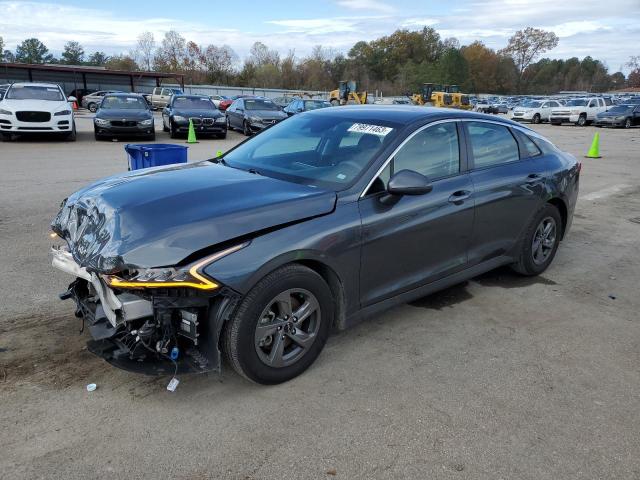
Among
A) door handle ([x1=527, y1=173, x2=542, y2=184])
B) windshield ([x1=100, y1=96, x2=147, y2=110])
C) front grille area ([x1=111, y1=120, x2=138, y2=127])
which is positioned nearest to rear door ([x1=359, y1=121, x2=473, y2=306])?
door handle ([x1=527, y1=173, x2=542, y2=184])

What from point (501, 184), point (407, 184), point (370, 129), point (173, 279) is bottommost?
point (173, 279)

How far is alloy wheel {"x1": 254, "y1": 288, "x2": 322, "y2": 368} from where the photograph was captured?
123 inches

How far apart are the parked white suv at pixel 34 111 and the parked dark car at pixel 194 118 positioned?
10.8 ft

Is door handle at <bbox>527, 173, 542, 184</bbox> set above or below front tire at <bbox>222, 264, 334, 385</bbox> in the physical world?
above

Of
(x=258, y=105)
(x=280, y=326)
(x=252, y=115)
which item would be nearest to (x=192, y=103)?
(x=252, y=115)

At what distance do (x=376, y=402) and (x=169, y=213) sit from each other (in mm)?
1649

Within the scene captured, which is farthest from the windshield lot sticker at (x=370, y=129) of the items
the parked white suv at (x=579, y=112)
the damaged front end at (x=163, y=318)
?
the parked white suv at (x=579, y=112)

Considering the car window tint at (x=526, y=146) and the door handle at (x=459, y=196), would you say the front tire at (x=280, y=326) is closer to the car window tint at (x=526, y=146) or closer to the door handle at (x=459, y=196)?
the door handle at (x=459, y=196)

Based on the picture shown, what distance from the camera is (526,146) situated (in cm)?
509

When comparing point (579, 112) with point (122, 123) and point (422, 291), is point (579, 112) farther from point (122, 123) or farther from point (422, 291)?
point (422, 291)

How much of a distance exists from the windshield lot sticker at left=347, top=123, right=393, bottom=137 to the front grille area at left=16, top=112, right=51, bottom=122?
1436cm

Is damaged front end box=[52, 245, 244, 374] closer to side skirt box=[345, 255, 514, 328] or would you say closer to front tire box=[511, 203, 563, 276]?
side skirt box=[345, 255, 514, 328]

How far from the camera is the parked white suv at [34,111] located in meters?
15.3

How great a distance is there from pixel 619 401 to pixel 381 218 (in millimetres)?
1854
